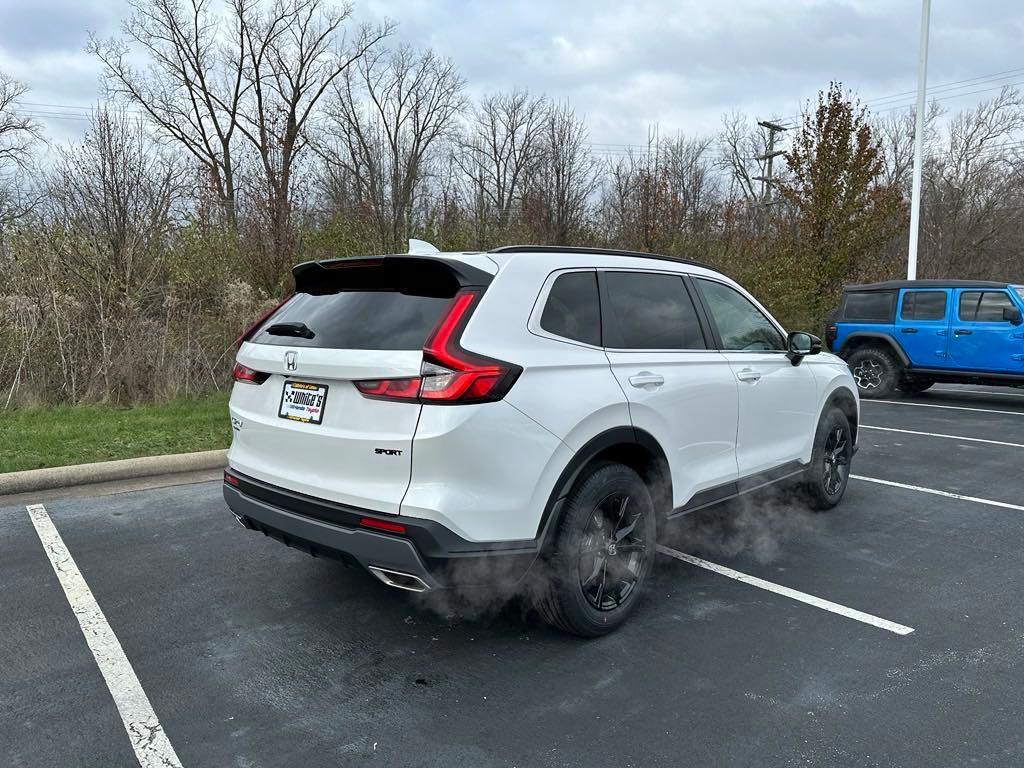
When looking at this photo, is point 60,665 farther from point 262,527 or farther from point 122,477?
point 122,477

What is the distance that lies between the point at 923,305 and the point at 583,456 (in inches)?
422

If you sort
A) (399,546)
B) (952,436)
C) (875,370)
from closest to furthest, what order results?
(399,546)
(952,436)
(875,370)

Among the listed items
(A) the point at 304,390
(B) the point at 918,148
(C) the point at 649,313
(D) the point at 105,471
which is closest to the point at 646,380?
(C) the point at 649,313

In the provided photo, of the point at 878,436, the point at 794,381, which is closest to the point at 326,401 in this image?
the point at 794,381

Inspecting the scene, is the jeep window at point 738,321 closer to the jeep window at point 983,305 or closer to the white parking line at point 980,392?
the jeep window at point 983,305

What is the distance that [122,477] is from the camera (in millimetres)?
6363

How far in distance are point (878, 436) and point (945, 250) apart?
27.6 metres

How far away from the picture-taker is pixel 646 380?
364cm

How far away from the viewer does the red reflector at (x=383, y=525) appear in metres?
2.89

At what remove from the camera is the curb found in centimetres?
590

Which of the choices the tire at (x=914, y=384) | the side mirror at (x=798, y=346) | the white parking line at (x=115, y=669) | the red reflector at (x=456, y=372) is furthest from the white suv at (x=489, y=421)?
the tire at (x=914, y=384)

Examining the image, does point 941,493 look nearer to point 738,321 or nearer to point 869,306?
point 738,321

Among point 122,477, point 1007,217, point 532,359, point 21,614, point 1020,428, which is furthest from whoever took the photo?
point 1007,217

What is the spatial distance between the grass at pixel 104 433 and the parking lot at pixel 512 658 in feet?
4.72
